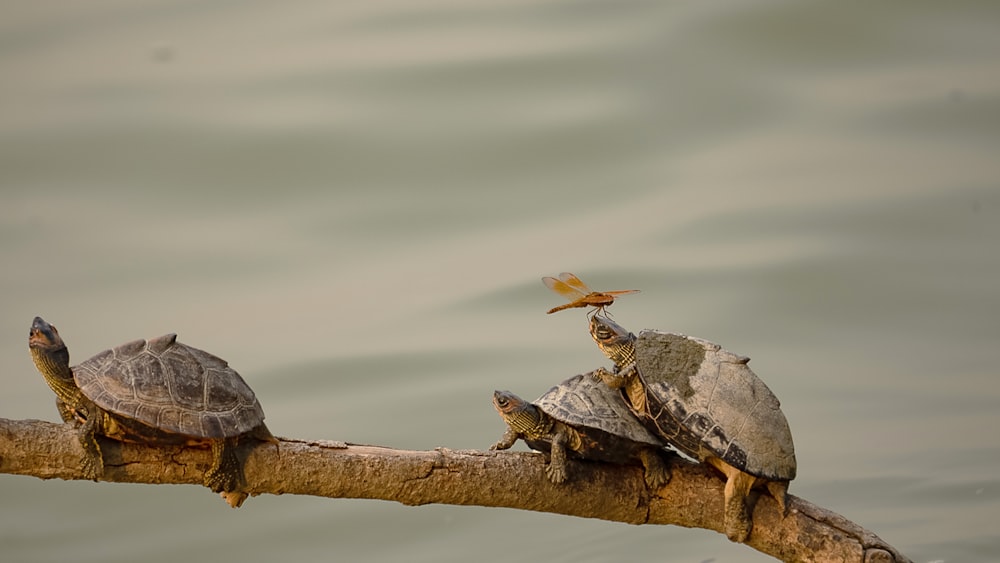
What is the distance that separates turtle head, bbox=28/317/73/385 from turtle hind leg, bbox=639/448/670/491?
2.01m

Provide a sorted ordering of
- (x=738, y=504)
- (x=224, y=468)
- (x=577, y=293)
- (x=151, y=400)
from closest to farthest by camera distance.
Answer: (x=151, y=400) → (x=224, y=468) → (x=738, y=504) → (x=577, y=293)

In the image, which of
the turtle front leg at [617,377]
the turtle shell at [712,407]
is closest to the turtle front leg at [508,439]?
the turtle front leg at [617,377]

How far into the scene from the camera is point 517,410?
430cm

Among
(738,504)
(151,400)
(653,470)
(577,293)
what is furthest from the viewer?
(577,293)

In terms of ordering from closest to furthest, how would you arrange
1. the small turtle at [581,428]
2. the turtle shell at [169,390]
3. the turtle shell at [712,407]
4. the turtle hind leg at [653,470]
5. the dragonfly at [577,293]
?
the turtle shell at [169,390]
the turtle shell at [712,407]
the small turtle at [581,428]
the turtle hind leg at [653,470]
the dragonfly at [577,293]

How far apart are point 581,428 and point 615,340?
0.36 m

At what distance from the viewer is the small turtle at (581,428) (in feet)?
14.1

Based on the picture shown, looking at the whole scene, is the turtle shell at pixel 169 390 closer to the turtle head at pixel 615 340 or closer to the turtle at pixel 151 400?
the turtle at pixel 151 400

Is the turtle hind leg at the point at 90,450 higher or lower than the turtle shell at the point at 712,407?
lower

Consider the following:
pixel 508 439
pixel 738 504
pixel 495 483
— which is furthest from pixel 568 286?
pixel 738 504

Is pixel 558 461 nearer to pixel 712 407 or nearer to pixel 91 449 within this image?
pixel 712 407

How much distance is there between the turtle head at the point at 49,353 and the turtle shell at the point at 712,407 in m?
1.96

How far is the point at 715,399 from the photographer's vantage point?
424 centimetres

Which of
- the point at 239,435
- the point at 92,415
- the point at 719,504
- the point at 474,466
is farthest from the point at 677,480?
the point at 92,415
